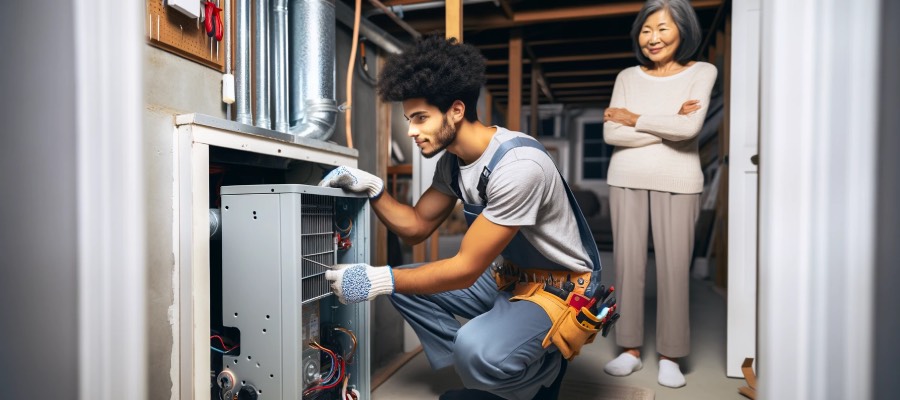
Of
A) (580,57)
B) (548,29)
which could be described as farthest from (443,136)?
(580,57)

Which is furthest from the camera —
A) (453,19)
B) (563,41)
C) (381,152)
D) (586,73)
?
(586,73)

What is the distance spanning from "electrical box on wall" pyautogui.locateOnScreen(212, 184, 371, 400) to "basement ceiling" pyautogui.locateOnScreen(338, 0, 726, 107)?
105cm

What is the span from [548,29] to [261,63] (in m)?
2.20

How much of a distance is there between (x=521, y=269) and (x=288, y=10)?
42.1 inches

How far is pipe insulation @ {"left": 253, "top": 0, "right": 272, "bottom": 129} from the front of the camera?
143 centimetres

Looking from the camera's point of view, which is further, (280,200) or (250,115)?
(250,115)

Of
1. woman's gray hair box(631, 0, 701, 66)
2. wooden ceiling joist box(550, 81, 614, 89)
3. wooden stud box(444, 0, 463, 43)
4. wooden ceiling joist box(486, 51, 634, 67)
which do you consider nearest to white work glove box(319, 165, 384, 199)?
wooden stud box(444, 0, 463, 43)
